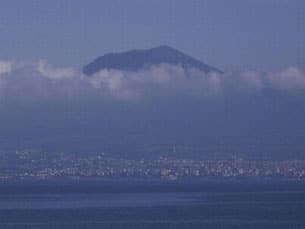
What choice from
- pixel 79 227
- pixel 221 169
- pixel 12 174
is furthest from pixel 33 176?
pixel 79 227

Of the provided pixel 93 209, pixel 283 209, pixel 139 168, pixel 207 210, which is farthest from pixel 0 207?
pixel 139 168

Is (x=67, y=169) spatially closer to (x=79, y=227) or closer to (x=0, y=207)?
(x=0, y=207)

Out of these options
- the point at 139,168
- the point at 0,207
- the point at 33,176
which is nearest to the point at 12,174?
the point at 33,176

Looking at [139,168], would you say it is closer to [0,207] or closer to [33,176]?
[33,176]

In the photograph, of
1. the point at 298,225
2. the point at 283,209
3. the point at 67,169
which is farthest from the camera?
the point at 67,169

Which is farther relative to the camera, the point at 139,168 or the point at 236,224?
the point at 139,168

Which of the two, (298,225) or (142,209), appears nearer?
(298,225)

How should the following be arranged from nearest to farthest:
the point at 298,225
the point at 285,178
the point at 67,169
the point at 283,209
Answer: the point at 298,225 < the point at 283,209 < the point at 285,178 < the point at 67,169

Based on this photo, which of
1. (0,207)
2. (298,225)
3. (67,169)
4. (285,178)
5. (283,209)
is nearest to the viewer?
(298,225)

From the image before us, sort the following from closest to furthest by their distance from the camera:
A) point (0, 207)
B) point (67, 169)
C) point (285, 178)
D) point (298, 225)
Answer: point (298, 225)
point (0, 207)
point (285, 178)
point (67, 169)
